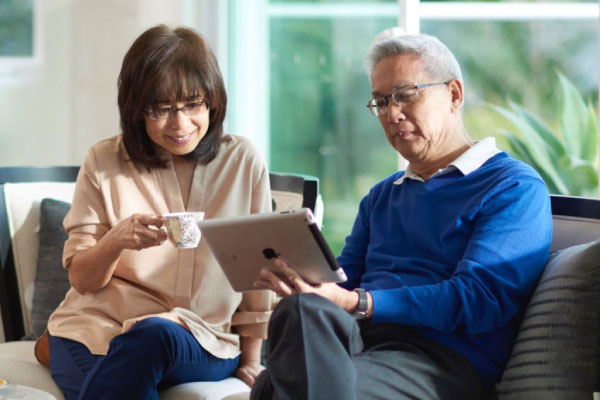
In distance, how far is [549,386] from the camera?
60.6 inches

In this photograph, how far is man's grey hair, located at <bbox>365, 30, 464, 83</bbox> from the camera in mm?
1947

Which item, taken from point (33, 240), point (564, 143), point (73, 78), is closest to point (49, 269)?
point (33, 240)

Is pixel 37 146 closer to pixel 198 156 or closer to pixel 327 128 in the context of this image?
pixel 327 128

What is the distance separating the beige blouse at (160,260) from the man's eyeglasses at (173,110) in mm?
144

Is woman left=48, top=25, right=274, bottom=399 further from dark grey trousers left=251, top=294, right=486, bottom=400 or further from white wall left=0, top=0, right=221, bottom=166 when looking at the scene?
white wall left=0, top=0, right=221, bottom=166

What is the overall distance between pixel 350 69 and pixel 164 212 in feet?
6.53

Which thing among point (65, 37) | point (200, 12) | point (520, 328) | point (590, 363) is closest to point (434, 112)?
point (520, 328)

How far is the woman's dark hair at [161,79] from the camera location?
6.56ft

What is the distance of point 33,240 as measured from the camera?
274cm

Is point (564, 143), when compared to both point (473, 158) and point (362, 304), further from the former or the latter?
point (362, 304)

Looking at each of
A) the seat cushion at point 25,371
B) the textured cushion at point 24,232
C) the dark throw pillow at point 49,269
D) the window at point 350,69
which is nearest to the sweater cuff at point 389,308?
the seat cushion at point 25,371

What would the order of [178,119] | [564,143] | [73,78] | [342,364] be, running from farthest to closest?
1. [73,78]
2. [564,143]
3. [178,119]
4. [342,364]

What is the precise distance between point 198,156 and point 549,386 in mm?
1076

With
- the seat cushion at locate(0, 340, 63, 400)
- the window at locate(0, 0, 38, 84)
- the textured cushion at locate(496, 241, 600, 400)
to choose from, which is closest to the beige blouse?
the seat cushion at locate(0, 340, 63, 400)
